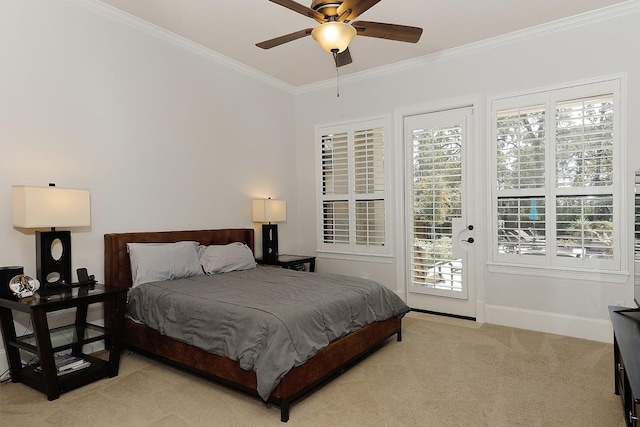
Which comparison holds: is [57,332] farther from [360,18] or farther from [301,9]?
[360,18]

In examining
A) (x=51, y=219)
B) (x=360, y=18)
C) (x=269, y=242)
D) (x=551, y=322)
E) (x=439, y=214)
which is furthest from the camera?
(x=269, y=242)

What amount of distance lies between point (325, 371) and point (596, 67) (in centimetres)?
358

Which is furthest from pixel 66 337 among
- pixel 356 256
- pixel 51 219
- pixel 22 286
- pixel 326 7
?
pixel 356 256

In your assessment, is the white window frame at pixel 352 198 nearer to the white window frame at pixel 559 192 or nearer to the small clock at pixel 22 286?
the white window frame at pixel 559 192

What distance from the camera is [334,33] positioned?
245 cm

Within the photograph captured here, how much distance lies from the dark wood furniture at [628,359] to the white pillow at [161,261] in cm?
327

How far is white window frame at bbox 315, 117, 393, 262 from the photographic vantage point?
4.91 m

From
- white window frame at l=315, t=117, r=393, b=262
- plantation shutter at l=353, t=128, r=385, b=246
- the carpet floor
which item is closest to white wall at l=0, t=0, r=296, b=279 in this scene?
white window frame at l=315, t=117, r=393, b=262

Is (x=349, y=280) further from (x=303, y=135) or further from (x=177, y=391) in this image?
(x=303, y=135)

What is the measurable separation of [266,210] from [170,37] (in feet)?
Answer: 6.97

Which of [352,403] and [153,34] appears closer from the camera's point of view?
[352,403]

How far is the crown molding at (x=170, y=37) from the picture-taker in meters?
3.43

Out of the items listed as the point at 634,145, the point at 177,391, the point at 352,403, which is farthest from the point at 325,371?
the point at 634,145

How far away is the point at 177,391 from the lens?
107 inches
